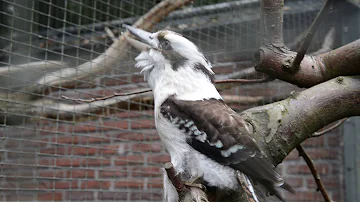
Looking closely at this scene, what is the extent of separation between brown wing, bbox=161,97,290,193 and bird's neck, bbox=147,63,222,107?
0.16 ft

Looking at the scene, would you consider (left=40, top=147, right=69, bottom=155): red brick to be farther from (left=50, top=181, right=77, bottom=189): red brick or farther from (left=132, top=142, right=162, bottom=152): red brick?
(left=132, top=142, right=162, bottom=152): red brick

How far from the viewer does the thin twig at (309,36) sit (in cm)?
111

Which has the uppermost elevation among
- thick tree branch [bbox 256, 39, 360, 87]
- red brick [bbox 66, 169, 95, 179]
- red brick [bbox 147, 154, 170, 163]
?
thick tree branch [bbox 256, 39, 360, 87]

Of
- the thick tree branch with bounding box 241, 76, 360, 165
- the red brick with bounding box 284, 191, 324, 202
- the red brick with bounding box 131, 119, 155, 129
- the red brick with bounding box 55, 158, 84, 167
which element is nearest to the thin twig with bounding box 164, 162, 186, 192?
the thick tree branch with bounding box 241, 76, 360, 165

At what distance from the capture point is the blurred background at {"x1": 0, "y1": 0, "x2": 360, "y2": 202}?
2.10m

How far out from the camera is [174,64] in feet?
4.82

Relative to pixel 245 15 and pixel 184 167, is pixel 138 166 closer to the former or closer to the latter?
pixel 245 15

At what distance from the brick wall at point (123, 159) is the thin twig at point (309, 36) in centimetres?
120

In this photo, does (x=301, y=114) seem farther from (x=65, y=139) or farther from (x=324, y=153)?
(x=65, y=139)

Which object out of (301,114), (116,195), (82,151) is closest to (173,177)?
(301,114)

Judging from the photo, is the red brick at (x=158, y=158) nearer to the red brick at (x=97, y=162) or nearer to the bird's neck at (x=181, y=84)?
the red brick at (x=97, y=162)

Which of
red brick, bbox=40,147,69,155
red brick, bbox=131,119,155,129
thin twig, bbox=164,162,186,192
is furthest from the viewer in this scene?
red brick, bbox=40,147,69,155

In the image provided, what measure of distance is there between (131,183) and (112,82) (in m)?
0.62

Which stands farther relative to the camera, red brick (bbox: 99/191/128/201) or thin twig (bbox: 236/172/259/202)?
red brick (bbox: 99/191/128/201)
